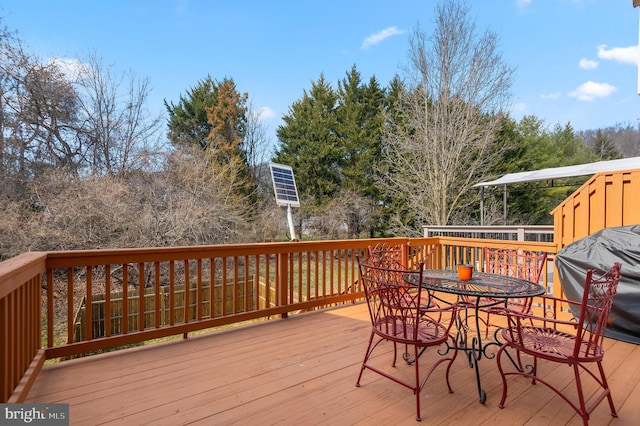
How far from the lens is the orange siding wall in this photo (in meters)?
3.37

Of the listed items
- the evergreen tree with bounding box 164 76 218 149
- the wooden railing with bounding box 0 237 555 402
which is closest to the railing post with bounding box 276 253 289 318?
the wooden railing with bounding box 0 237 555 402

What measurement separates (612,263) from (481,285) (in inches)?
64.6

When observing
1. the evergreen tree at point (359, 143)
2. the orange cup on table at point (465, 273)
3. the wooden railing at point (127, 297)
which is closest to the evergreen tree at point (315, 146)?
the evergreen tree at point (359, 143)

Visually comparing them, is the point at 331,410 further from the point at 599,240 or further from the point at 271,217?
the point at 271,217

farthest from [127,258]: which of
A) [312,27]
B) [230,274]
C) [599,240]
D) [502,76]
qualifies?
[502,76]

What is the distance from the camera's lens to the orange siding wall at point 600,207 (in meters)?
3.37

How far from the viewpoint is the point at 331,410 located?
1.90m

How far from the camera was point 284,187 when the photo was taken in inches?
269

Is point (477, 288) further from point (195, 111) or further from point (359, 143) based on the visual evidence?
point (195, 111)

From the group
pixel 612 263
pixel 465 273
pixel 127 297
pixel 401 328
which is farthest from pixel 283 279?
pixel 612 263

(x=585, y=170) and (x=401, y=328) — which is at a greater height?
(x=585, y=170)

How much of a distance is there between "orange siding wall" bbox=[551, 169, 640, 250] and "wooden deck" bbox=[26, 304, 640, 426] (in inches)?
51.9

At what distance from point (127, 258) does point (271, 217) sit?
9067 mm

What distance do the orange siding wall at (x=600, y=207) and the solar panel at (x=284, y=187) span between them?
4465mm
